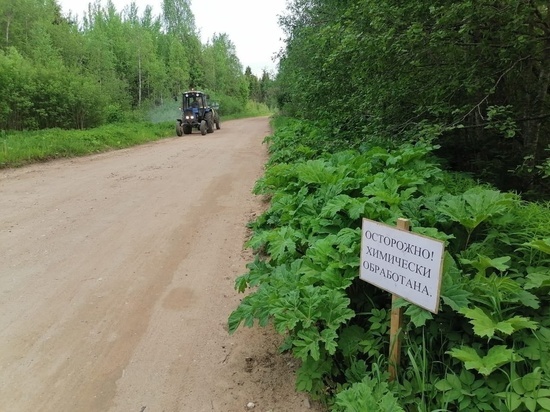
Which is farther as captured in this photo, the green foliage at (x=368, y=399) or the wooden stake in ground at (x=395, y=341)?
the wooden stake in ground at (x=395, y=341)

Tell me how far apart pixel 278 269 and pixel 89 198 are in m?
5.55

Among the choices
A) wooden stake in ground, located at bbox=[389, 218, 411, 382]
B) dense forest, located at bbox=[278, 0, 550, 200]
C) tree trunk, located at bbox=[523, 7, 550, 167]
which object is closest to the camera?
wooden stake in ground, located at bbox=[389, 218, 411, 382]

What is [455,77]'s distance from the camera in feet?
15.0

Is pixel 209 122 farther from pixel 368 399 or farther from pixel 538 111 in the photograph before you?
pixel 368 399

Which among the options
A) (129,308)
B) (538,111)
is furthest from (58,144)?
(538,111)

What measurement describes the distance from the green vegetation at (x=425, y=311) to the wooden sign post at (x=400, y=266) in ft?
0.28

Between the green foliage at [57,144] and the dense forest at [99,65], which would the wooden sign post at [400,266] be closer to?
the green foliage at [57,144]

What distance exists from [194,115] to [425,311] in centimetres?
1999

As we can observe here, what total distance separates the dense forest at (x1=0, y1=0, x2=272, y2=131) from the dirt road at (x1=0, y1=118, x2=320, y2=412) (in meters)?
11.9

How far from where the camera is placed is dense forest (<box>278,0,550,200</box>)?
3.93 m

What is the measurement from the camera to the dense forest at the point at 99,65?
1642cm

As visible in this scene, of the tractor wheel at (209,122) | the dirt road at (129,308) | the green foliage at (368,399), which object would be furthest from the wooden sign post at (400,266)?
the tractor wheel at (209,122)

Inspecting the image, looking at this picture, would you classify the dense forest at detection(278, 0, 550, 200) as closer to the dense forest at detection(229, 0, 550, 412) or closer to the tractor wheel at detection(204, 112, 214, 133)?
the dense forest at detection(229, 0, 550, 412)

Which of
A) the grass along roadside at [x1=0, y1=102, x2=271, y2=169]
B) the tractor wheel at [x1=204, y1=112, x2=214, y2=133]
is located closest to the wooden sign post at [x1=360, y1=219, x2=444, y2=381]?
the grass along roadside at [x1=0, y1=102, x2=271, y2=169]
